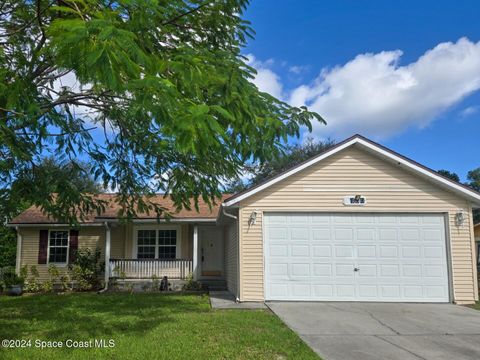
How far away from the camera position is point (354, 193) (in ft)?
42.7

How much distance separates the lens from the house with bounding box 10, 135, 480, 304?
41.2 feet

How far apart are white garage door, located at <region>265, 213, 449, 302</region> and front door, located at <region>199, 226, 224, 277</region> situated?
731 cm

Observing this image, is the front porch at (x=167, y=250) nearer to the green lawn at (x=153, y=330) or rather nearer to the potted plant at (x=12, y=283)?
the potted plant at (x=12, y=283)

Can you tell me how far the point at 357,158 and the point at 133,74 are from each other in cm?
999

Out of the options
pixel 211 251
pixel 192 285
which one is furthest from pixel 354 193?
pixel 211 251

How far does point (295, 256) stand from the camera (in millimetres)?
12703

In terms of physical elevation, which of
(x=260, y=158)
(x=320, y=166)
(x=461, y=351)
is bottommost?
(x=461, y=351)

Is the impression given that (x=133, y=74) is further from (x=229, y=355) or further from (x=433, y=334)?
(x=433, y=334)

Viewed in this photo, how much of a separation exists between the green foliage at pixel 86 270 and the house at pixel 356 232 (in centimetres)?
763

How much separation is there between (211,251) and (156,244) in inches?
96.1

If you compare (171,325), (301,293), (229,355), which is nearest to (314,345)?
(229,355)

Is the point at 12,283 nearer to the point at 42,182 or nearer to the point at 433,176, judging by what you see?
the point at 42,182

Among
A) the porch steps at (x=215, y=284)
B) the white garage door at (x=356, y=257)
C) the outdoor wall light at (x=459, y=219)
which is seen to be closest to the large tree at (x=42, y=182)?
the white garage door at (x=356, y=257)

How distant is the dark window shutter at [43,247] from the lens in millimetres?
18641
